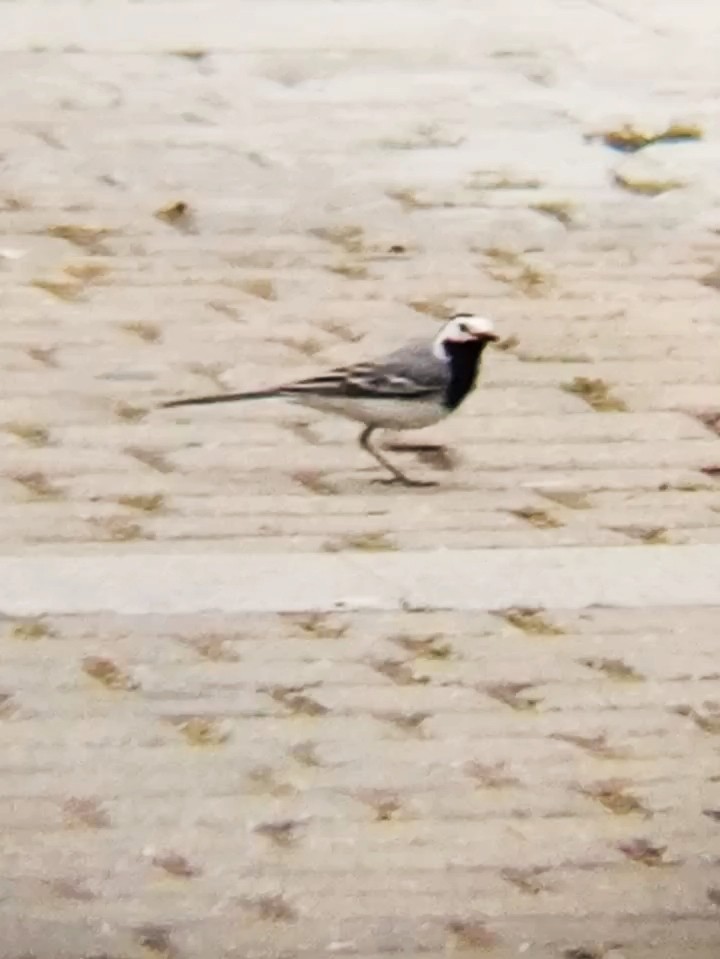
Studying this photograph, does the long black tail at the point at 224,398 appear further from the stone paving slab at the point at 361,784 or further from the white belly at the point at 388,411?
the stone paving slab at the point at 361,784

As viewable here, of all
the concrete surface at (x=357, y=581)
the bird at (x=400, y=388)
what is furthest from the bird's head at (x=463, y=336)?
the concrete surface at (x=357, y=581)

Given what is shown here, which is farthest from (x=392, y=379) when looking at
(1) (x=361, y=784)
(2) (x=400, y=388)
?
(1) (x=361, y=784)

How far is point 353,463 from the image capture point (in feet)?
2.83

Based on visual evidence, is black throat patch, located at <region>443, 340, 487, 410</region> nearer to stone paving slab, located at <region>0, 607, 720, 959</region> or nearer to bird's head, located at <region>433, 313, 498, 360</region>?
bird's head, located at <region>433, 313, 498, 360</region>

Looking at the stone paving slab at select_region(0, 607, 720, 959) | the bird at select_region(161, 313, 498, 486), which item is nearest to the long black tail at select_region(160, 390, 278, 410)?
the bird at select_region(161, 313, 498, 486)

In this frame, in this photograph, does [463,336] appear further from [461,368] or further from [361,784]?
[361,784]

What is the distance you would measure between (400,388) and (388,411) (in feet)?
0.05

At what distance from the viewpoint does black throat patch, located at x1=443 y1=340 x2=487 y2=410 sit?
34.2 inches

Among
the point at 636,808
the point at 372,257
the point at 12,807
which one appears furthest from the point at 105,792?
the point at 372,257

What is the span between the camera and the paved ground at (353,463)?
2.40 ft

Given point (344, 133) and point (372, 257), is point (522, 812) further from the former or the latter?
point (344, 133)

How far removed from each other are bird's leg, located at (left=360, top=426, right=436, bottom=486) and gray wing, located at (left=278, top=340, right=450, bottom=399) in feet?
0.07

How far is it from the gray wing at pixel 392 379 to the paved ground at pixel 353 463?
21mm

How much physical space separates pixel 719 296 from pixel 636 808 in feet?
1.09
